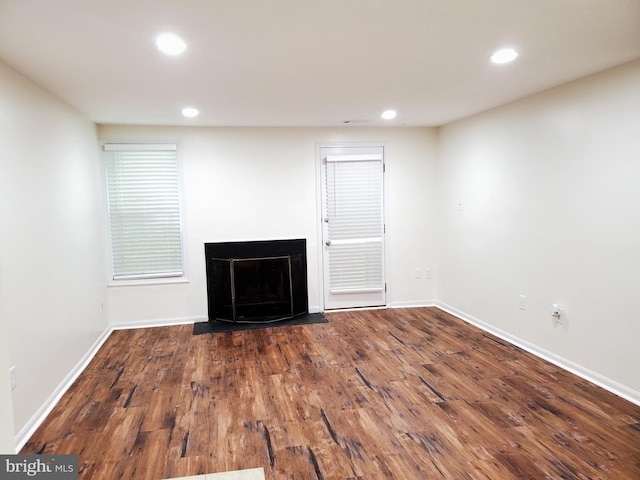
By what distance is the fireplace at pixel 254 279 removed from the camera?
4.99m

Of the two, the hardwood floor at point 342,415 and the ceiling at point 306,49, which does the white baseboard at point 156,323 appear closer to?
the hardwood floor at point 342,415

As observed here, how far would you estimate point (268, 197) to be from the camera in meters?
5.17

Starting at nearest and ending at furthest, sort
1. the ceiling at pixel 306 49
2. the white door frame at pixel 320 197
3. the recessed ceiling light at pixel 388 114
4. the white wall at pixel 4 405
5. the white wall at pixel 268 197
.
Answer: the white wall at pixel 4 405 < the ceiling at pixel 306 49 < the recessed ceiling light at pixel 388 114 < the white wall at pixel 268 197 < the white door frame at pixel 320 197

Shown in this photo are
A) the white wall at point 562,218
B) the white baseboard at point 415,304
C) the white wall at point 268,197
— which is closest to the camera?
the white wall at point 562,218

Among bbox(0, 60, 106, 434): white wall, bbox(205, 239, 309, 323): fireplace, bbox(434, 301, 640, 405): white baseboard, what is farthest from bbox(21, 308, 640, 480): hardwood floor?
bbox(205, 239, 309, 323): fireplace

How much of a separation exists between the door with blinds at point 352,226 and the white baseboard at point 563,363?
4.13 ft

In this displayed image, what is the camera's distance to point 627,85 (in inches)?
112

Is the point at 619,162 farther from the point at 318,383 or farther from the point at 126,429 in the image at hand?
the point at 126,429

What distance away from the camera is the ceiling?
191 centimetres

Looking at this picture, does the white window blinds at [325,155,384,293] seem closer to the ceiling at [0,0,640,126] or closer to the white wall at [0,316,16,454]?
the ceiling at [0,0,640,126]

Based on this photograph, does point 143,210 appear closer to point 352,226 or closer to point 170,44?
point 352,226

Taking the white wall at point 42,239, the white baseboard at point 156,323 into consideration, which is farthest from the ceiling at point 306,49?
the white baseboard at point 156,323

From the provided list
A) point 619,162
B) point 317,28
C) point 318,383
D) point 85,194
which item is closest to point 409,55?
point 317,28

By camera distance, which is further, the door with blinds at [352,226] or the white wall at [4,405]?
the door with blinds at [352,226]
